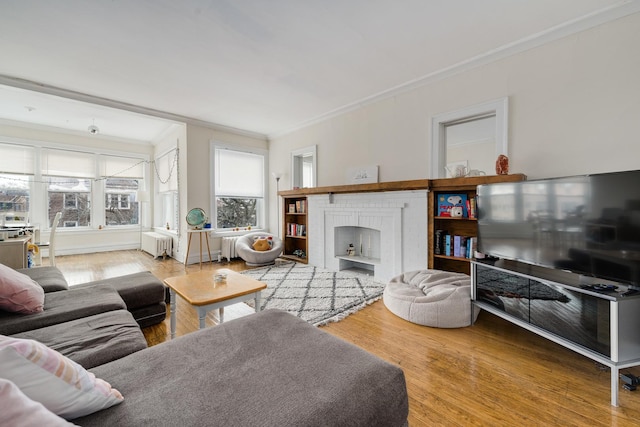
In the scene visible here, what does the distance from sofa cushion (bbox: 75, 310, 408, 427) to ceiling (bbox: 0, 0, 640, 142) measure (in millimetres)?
2499

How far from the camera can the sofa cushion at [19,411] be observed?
540mm

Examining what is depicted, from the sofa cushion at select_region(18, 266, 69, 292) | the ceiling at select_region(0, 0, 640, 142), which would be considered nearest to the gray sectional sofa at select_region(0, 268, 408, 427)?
the sofa cushion at select_region(18, 266, 69, 292)

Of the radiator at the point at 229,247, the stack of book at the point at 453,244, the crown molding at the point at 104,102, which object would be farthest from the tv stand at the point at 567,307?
the crown molding at the point at 104,102

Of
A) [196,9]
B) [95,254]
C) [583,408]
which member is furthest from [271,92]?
[95,254]

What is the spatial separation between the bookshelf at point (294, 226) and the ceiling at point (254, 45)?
1.91m

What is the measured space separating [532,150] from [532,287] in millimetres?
1509

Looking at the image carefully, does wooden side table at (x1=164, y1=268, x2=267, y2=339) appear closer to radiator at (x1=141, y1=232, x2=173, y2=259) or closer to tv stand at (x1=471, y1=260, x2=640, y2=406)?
tv stand at (x1=471, y1=260, x2=640, y2=406)

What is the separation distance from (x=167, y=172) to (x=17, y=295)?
488 centimetres

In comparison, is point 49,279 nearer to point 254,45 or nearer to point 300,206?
point 254,45

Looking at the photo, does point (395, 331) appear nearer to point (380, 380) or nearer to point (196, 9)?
point (380, 380)

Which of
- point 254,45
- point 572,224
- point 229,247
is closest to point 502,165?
point 572,224

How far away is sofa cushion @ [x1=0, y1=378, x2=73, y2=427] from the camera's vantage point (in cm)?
54

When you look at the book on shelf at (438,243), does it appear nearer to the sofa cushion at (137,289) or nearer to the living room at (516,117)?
the living room at (516,117)

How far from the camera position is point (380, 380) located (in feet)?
3.39
